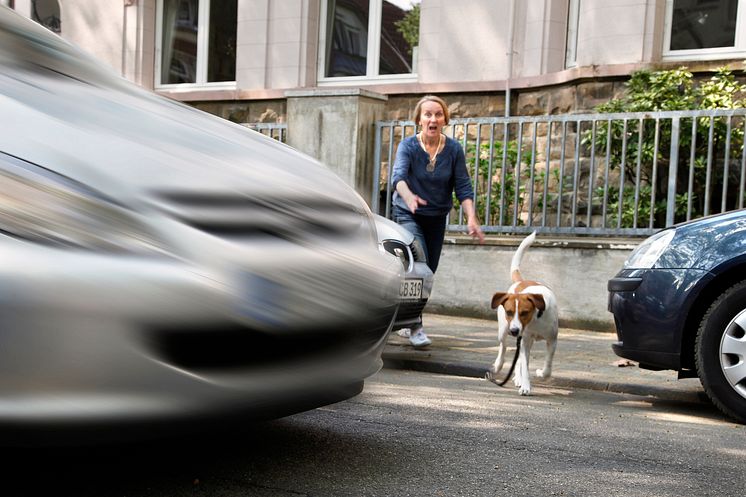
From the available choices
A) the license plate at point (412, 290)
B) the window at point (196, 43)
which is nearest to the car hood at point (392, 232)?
the license plate at point (412, 290)

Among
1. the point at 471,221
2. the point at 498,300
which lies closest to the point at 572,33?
the point at 471,221

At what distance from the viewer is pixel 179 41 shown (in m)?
15.8

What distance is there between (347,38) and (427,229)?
23.5ft

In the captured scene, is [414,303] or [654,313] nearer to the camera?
[654,313]

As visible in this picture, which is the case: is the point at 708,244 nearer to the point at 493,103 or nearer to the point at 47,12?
the point at 493,103

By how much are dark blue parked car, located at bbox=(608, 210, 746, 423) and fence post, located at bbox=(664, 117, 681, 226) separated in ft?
11.5

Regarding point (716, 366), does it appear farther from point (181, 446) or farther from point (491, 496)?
point (181, 446)

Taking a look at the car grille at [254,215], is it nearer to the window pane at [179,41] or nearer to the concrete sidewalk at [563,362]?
the concrete sidewalk at [563,362]

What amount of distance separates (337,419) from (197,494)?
1412 mm

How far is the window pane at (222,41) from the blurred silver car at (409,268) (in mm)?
8589

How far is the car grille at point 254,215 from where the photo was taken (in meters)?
2.87

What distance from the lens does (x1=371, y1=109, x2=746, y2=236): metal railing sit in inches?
347

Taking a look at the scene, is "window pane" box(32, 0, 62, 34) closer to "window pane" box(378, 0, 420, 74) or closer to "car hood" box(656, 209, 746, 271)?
"window pane" box(378, 0, 420, 74)

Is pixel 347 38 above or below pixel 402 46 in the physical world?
above
